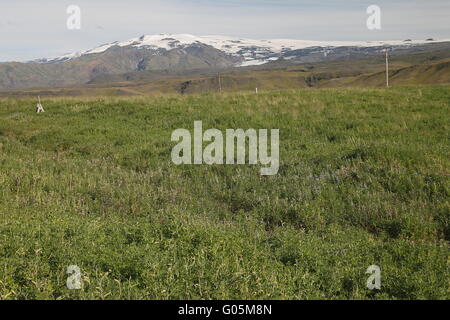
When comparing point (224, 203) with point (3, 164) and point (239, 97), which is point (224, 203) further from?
point (239, 97)

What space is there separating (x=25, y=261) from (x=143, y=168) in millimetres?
8463

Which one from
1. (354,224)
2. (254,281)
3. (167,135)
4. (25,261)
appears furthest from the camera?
(167,135)

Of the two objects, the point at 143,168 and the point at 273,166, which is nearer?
the point at 273,166

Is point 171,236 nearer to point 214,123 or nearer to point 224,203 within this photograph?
point 224,203

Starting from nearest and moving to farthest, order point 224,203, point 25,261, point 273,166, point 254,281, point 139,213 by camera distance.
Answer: point 254,281, point 25,261, point 139,213, point 224,203, point 273,166

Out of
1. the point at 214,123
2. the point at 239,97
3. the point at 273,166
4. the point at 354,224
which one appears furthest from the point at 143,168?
the point at 239,97

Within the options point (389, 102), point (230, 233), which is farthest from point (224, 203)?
point (389, 102)

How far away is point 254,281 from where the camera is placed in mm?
5543

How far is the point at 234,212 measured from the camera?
32.7ft

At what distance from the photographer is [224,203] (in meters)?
10.5

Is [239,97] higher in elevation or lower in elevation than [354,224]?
higher

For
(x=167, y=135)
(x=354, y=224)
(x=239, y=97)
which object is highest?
(x=239, y=97)

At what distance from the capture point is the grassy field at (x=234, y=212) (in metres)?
5.56

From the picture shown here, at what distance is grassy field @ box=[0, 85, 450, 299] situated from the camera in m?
5.56
